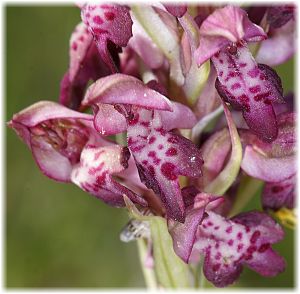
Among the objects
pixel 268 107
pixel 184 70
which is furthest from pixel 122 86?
pixel 268 107

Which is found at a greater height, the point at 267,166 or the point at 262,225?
the point at 267,166

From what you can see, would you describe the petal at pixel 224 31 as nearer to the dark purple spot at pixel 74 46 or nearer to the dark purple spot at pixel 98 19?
the dark purple spot at pixel 98 19

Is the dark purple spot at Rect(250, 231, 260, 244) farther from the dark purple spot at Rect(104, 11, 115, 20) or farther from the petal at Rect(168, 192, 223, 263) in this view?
the dark purple spot at Rect(104, 11, 115, 20)

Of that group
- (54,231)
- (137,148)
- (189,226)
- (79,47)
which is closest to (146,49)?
(79,47)

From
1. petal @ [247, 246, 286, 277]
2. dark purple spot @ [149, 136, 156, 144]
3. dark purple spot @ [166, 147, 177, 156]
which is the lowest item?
petal @ [247, 246, 286, 277]

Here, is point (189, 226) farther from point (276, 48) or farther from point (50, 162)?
point (276, 48)

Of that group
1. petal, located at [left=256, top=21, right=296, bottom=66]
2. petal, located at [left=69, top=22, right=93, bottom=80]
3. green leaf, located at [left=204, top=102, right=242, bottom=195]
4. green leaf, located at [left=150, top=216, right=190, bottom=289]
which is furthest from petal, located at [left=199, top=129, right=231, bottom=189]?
petal, located at [left=69, top=22, right=93, bottom=80]

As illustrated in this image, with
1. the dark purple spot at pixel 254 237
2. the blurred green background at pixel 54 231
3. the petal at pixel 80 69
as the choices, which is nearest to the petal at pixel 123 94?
the petal at pixel 80 69
